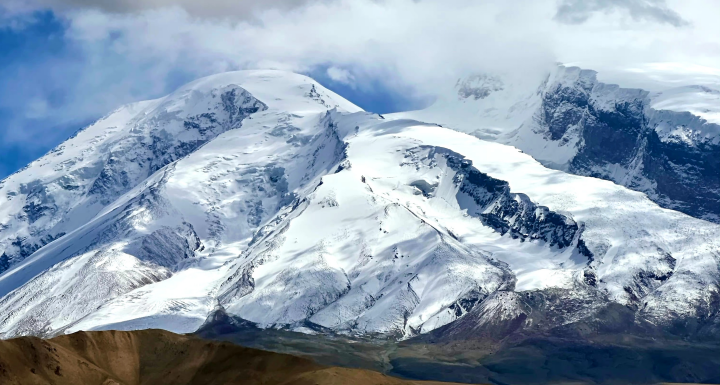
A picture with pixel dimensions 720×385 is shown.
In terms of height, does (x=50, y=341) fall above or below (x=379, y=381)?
above

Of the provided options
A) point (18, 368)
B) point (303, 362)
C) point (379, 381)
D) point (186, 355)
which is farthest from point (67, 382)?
point (379, 381)

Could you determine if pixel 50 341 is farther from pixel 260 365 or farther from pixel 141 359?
pixel 260 365

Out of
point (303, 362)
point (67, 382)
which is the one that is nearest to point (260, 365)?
point (303, 362)

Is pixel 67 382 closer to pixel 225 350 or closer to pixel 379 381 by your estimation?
pixel 225 350

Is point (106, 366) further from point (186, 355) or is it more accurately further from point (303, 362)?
point (303, 362)

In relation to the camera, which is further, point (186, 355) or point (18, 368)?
point (186, 355)

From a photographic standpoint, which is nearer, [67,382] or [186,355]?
[67,382]
